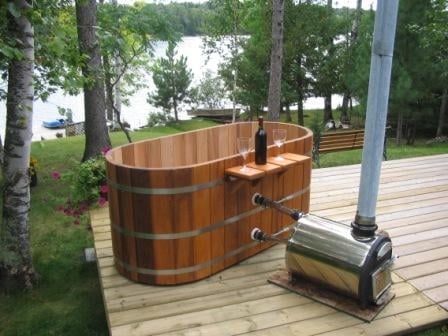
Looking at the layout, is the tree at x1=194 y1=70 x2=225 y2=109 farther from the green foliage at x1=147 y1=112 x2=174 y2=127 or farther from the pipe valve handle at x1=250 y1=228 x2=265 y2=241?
the pipe valve handle at x1=250 y1=228 x2=265 y2=241

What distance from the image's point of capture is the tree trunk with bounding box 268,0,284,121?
680cm

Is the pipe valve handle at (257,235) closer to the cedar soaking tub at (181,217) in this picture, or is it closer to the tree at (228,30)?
the cedar soaking tub at (181,217)

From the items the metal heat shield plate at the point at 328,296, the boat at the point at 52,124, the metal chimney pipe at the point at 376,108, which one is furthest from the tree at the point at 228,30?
the metal chimney pipe at the point at 376,108

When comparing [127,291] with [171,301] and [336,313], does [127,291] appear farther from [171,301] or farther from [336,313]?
[336,313]

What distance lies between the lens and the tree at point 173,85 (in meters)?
25.5

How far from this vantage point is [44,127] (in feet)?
90.1

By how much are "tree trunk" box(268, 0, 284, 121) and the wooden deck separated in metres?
3.98

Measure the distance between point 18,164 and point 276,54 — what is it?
502cm

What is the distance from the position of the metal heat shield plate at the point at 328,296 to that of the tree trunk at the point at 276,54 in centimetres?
488

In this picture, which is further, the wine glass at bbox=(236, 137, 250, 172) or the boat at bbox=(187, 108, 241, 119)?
the boat at bbox=(187, 108, 241, 119)

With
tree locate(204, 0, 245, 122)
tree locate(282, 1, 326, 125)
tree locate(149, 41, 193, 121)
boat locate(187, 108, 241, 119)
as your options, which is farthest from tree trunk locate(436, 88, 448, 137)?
tree locate(149, 41, 193, 121)

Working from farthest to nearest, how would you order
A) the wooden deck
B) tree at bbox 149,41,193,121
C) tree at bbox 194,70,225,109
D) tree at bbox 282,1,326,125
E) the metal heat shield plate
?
tree at bbox 194,70,225,109 < tree at bbox 149,41,193,121 < tree at bbox 282,1,326,125 < the metal heat shield plate < the wooden deck

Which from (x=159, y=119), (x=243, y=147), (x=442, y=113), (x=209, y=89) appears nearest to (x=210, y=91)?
(x=209, y=89)

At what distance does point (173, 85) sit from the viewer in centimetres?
2641
